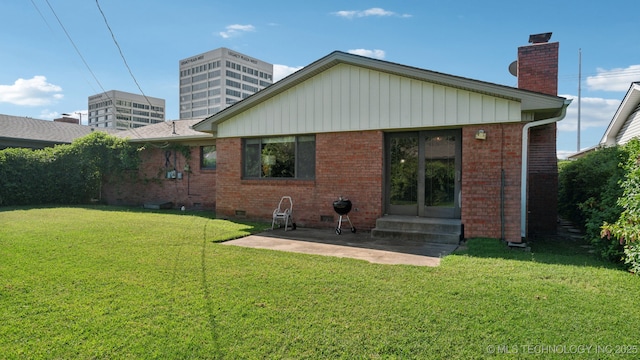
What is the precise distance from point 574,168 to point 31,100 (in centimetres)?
2257

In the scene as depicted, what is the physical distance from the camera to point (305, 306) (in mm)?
3676

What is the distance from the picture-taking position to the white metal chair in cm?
905

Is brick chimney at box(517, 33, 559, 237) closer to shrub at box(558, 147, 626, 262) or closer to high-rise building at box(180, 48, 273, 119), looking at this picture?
shrub at box(558, 147, 626, 262)

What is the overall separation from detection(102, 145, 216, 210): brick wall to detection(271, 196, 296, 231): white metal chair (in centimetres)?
456

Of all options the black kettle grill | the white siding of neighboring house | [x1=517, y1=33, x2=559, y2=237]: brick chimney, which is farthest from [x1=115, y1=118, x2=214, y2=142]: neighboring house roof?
the white siding of neighboring house

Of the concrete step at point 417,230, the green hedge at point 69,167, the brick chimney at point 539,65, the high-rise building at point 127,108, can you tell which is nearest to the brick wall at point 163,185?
the green hedge at point 69,167

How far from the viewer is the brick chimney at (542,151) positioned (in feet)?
29.5

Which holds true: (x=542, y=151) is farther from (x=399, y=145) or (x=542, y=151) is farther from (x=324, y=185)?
(x=324, y=185)

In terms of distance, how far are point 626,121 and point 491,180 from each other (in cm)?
1253

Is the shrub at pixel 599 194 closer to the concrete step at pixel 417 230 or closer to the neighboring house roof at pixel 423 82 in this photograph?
the neighboring house roof at pixel 423 82

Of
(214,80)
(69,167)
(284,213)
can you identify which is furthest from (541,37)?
(214,80)

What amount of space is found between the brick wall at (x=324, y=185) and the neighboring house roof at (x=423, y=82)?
72 centimetres

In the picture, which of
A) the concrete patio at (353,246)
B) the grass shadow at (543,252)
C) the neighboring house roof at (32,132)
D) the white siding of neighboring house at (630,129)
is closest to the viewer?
the grass shadow at (543,252)

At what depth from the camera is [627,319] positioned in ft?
10.9
